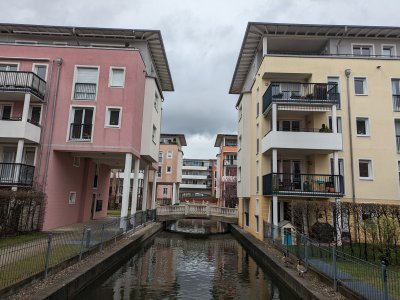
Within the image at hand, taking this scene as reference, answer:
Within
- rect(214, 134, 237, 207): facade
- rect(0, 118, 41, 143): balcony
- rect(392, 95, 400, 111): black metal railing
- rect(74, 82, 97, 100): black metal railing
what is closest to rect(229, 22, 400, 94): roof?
rect(392, 95, 400, 111): black metal railing

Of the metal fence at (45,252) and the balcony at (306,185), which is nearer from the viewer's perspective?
the metal fence at (45,252)

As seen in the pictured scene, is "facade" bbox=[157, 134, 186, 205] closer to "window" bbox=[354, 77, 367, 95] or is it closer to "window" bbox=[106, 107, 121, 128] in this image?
"window" bbox=[106, 107, 121, 128]

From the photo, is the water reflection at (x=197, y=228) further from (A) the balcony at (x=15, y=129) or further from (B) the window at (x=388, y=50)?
(B) the window at (x=388, y=50)

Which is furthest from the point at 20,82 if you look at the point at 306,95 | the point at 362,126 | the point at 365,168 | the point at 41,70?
the point at 365,168

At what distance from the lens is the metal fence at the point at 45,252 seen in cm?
805

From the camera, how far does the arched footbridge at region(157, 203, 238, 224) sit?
32.4 meters

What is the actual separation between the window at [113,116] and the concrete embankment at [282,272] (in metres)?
11.4

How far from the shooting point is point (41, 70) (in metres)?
21.8

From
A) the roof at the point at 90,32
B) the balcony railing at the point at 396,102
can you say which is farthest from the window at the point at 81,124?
the balcony railing at the point at 396,102

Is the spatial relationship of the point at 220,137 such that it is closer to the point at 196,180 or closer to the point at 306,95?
the point at 196,180

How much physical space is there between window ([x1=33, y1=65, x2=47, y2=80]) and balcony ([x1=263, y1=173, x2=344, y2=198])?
52.3 ft

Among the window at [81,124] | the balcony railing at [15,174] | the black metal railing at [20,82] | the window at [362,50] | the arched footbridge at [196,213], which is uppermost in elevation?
→ the window at [362,50]

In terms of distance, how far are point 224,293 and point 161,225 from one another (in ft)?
70.6

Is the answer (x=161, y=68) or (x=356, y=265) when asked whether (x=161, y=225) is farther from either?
(x=356, y=265)
